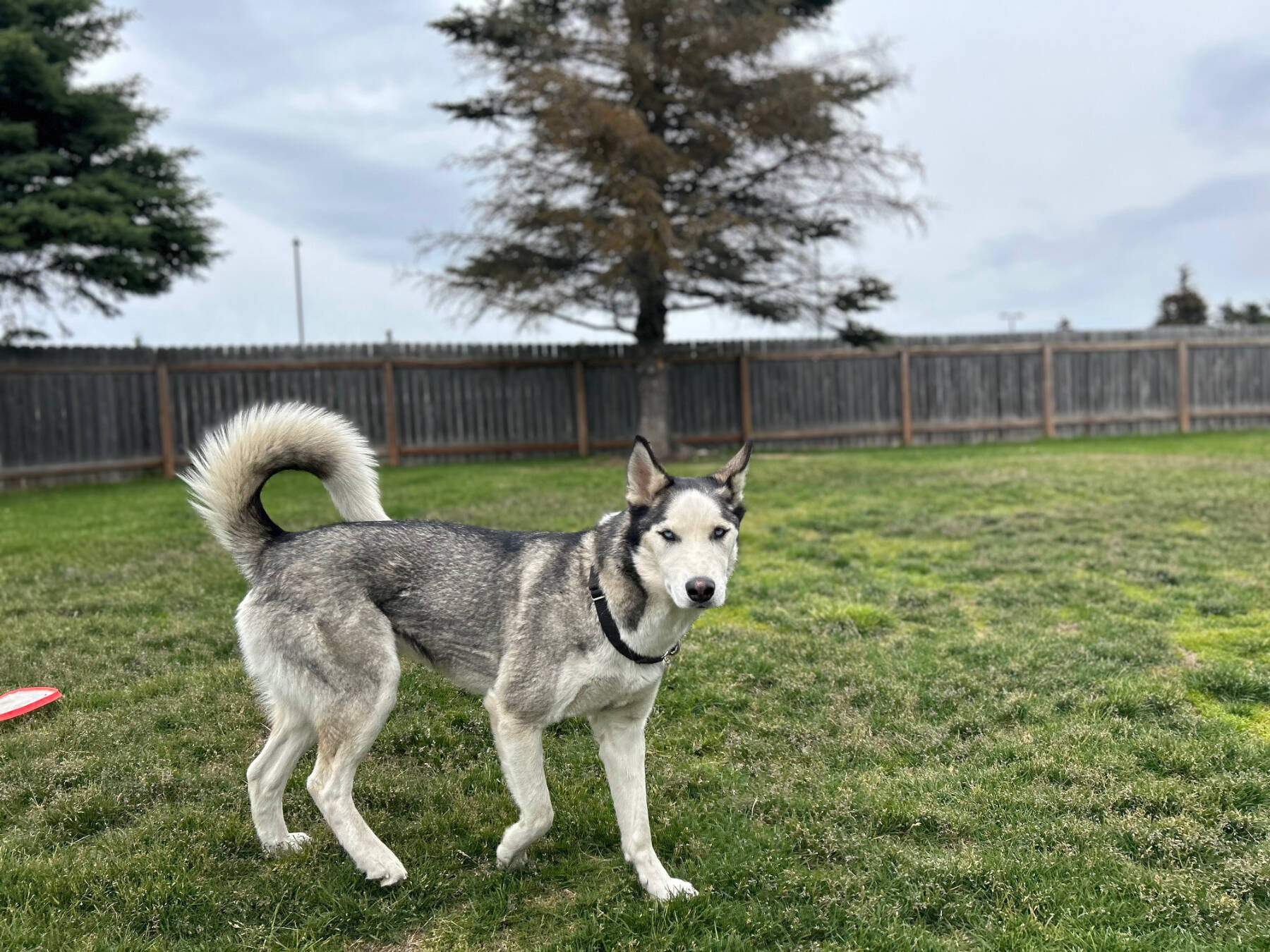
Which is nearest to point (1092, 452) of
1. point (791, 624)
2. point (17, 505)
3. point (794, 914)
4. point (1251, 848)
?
point (791, 624)

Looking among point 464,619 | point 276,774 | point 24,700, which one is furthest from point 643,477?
point 24,700

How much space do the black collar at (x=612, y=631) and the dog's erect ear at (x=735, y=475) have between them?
1.75 ft

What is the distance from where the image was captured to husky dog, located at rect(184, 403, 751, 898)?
2676 millimetres

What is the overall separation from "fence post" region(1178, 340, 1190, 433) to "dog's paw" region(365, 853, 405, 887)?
21.1m

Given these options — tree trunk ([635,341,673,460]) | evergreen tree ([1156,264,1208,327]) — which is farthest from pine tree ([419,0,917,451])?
evergreen tree ([1156,264,1208,327])

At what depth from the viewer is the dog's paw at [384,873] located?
2695mm

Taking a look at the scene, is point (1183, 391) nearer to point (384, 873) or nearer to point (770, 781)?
point (770, 781)

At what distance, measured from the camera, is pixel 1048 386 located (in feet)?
60.8

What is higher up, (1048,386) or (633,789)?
(1048,386)

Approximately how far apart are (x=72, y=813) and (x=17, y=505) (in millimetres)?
9715

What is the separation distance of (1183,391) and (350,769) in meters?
21.4

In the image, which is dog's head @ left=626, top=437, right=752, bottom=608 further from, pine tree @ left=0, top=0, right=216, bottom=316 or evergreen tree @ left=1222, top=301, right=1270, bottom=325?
evergreen tree @ left=1222, top=301, right=1270, bottom=325

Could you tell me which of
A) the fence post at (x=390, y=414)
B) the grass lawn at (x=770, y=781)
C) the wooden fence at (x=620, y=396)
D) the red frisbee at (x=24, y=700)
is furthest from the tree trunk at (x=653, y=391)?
the red frisbee at (x=24, y=700)

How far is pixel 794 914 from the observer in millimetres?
2535
